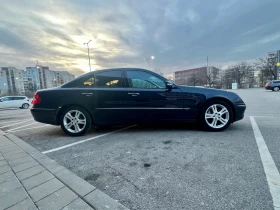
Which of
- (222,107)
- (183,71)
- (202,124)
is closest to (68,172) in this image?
(202,124)

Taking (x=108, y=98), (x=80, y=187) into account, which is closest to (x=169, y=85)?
(x=108, y=98)

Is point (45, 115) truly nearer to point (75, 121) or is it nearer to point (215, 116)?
point (75, 121)

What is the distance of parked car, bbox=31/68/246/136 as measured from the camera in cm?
363

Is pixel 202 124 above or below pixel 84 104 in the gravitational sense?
below

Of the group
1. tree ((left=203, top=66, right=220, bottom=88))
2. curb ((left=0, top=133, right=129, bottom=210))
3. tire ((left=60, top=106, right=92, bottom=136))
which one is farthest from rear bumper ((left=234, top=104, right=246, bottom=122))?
tree ((left=203, top=66, right=220, bottom=88))

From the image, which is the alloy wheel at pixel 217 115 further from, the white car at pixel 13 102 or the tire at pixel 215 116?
the white car at pixel 13 102

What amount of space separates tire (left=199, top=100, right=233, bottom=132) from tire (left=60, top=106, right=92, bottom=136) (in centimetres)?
272

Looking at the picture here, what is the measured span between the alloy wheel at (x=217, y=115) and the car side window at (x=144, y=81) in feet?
4.12

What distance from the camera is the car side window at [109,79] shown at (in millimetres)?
3691

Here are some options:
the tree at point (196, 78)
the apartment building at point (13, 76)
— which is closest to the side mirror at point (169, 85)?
the tree at point (196, 78)

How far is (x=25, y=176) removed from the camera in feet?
6.75

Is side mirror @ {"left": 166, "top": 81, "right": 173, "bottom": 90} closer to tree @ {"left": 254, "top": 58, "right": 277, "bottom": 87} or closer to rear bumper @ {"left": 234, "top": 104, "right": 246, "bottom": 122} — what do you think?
rear bumper @ {"left": 234, "top": 104, "right": 246, "bottom": 122}

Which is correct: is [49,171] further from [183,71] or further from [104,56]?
[183,71]

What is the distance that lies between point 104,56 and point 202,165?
1086 inches
